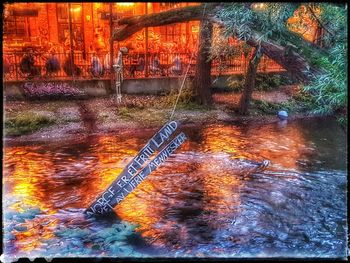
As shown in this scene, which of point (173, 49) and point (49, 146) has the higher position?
point (173, 49)

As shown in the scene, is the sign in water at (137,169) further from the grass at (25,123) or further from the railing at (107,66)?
the railing at (107,66)

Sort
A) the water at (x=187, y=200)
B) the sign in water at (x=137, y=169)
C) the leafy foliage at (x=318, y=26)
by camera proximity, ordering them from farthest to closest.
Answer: the water at (x=187, y=200)
the sign in water at (x=137, y=169)
the leafy foliage at (x=318, y=26)

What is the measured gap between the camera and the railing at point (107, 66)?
1678 cm

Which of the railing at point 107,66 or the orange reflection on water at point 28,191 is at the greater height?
the railing at point 107,66

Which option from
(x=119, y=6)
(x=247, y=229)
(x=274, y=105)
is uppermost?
(x=119, y=6)

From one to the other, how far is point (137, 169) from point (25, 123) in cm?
826

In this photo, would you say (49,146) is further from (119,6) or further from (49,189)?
(119,6)

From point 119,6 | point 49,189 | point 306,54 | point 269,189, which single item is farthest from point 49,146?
point 119,6

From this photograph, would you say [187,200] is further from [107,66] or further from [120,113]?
[107,66]

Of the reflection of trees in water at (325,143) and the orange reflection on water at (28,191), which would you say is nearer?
the orange reflection on water at (28,191)

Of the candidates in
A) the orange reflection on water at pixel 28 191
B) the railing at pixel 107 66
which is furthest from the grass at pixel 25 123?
the railing at pixel 107 66

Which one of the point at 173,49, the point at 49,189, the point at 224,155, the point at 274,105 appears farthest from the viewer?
the point at 173,49

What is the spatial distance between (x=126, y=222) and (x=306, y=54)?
187 inches

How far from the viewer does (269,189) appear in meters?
9.18
